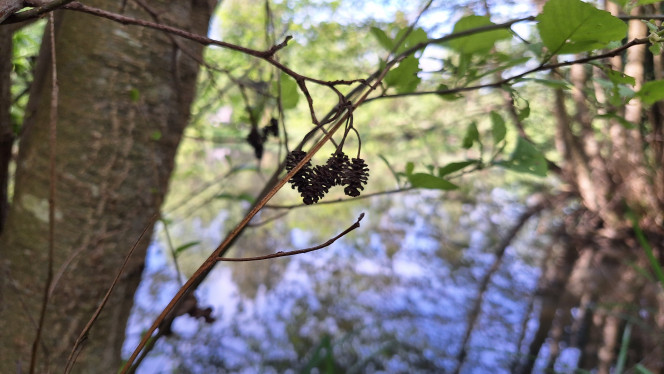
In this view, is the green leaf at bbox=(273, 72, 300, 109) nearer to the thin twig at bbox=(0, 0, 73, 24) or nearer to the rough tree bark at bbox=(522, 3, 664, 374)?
the thin twig at bbox=(0, 0, 73, 24)

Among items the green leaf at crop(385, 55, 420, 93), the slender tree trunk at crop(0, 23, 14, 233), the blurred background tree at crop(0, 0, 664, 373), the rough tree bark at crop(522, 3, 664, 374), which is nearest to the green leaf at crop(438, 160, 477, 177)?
the blurred background tree at crop(0, 0, 664, 373)

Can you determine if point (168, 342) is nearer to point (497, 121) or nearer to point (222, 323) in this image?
point (222, 323)

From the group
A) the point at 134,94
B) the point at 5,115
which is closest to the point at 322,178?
the point at 134,94

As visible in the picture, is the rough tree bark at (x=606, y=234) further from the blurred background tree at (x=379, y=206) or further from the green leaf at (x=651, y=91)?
the green leaf at (x=651, y=91)

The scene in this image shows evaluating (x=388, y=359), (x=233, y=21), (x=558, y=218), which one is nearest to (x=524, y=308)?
(x=388, y=359)

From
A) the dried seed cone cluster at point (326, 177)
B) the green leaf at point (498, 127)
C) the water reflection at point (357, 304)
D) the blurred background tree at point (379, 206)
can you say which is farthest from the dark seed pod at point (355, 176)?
the water reflection at point (357, 304)

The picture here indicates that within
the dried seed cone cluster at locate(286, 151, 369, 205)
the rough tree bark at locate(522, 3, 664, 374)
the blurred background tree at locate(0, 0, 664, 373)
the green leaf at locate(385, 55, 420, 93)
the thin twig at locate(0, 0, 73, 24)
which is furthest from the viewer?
the rough tree bark at locate(522, 3, 664, 374)
